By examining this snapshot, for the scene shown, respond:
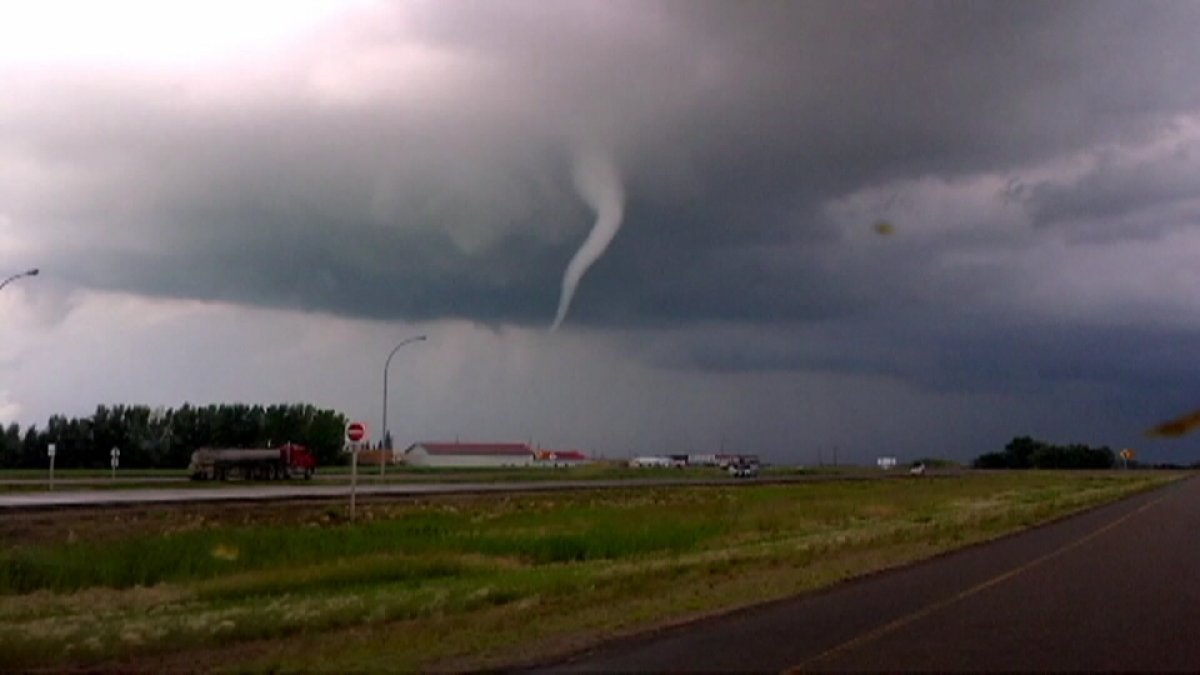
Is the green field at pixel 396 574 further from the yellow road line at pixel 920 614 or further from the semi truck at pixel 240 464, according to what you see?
the semi truck at pixel 240 464

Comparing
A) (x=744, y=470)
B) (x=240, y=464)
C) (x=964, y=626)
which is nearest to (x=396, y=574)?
(x=964, y=626)

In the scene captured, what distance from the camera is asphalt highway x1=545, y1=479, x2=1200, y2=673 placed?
14.6 m

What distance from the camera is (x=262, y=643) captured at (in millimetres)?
17297

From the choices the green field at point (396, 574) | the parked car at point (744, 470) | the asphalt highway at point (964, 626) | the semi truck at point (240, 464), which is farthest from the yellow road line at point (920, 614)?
the parked car at point (744, 470)

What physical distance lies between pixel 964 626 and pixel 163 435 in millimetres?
125768

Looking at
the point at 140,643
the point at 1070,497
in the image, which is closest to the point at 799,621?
the point at 140,643

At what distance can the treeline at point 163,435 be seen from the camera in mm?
125812

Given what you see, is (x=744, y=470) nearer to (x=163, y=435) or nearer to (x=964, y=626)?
(x=163, y=435)

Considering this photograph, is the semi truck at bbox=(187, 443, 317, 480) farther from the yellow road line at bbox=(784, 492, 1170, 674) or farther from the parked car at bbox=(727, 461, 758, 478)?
the yellow road line at bbox=(784, 492, 1170, 674)

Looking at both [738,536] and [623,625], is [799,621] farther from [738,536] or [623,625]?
[738,536]

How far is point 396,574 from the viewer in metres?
28.6

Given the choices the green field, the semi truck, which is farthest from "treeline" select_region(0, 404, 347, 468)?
the green field

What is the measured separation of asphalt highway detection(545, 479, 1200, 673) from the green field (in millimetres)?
1153

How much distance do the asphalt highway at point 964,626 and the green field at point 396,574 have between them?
1.15 m
